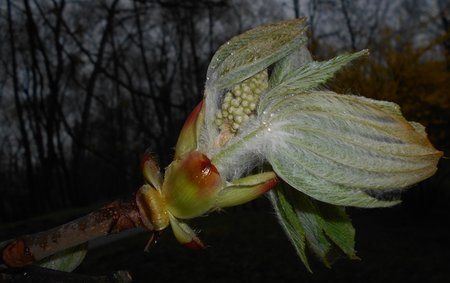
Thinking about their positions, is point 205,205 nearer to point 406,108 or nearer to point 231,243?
point 231,243

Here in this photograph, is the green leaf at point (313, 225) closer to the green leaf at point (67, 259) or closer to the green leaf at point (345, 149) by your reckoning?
the green leaf at point (345, 149)

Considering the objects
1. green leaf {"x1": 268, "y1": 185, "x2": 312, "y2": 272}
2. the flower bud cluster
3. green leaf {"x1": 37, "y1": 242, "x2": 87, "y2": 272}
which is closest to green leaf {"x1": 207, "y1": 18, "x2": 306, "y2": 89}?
the flower bud cluster

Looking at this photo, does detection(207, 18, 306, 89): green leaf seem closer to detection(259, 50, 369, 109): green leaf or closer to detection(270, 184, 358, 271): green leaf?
detection(259, 50, 369, 109): green leaf

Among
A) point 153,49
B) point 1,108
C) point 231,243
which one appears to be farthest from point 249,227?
point 1,108

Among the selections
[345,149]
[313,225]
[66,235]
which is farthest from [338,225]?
[66,235]

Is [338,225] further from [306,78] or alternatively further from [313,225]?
[306,78]

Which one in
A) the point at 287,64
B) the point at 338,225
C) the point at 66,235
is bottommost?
the point at 338,225
